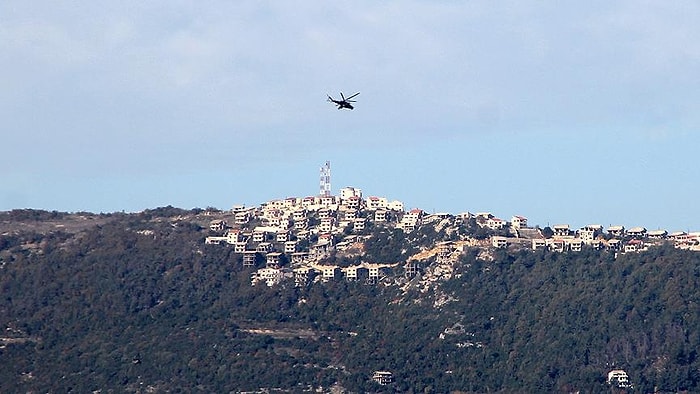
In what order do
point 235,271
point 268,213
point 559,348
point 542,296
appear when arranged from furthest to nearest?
1. point 268,213
2. point 235,271
3. point 542,296
4. point 559,348

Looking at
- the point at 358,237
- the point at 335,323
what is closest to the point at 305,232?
the point at 358,237

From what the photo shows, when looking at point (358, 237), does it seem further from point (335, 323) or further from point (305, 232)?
point (335, 323)

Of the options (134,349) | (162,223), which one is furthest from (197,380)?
(162,223)

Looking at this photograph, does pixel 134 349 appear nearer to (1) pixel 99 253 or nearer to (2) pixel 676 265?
(1) pixel 99 253

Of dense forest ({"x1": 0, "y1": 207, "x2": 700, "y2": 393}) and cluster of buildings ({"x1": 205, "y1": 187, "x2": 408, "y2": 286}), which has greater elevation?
cluster of buildings ({"x1": 205, "y1": 187, "x2": 408, "y2": 286})

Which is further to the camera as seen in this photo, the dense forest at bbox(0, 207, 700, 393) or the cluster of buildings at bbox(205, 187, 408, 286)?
the cluster of buildings at bbox(205, 187, 408, 286)
